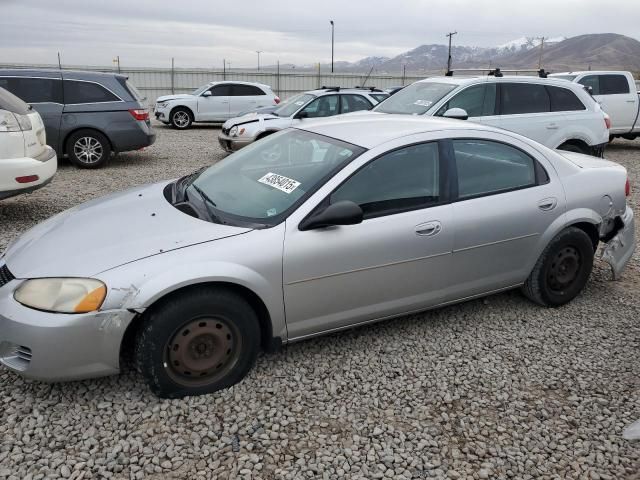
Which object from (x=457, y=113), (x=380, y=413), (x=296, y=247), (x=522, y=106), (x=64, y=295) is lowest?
(x=380, y=413)

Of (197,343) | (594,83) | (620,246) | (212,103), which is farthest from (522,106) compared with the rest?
(212,103)

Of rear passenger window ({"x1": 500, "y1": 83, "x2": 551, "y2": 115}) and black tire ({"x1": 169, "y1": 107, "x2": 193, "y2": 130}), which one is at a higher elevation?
rear passenger window ({"x1": 500, "y1": 83, "x2": 551, "y2": 115})

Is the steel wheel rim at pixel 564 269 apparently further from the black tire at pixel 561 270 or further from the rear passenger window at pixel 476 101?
the rear passenger window at pixel 476 101

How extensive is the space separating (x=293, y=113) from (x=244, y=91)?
21.6 ft

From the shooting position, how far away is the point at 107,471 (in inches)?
96.2

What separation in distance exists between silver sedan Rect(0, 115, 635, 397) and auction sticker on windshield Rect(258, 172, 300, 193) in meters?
0.01

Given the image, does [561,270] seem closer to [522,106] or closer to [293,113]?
[522,106]

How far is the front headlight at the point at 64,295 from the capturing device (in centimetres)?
262

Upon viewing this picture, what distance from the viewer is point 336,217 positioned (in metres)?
3.00

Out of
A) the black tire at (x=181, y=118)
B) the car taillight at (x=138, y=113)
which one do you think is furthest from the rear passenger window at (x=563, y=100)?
the black tire at (x=181, y=118)

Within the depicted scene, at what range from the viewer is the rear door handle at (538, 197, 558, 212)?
3.87 metres

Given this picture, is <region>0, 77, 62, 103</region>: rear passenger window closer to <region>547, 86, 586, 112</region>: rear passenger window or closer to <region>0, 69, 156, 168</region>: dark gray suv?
<region>0, 69, 156, 168</region>: dark gray suv

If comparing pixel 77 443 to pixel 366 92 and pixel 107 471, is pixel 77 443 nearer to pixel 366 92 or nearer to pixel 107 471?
pixel 107 471

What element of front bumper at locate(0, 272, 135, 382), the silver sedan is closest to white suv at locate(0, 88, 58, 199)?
the silver sedan
